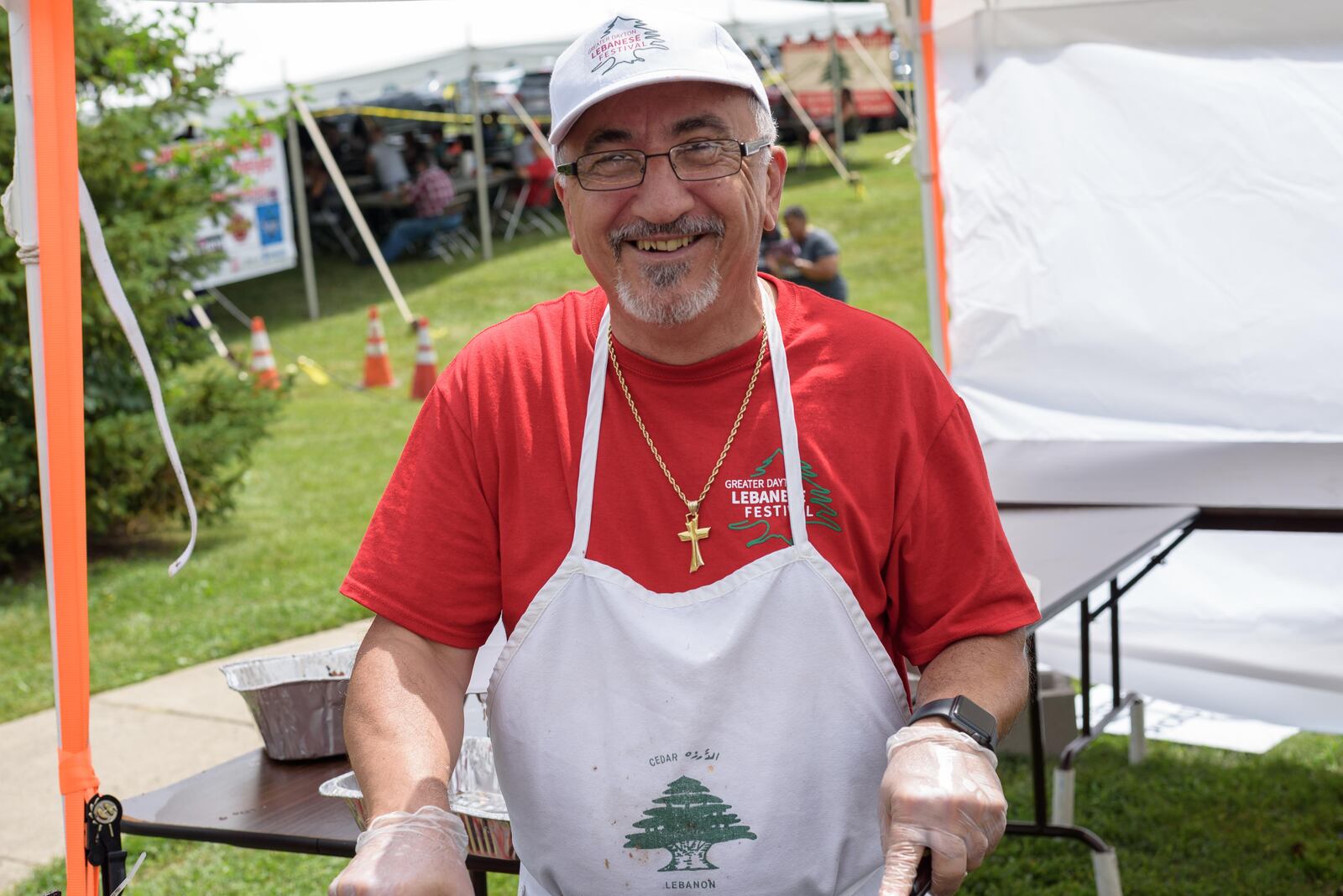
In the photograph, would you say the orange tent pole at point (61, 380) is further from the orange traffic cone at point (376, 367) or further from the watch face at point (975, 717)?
the orange traffic cone at point (376, 367)

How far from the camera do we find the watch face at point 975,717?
5.42 ft

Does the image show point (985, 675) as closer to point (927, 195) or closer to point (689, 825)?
point (689, 825)

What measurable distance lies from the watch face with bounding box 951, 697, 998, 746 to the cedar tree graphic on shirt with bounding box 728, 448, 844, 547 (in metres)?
0.26

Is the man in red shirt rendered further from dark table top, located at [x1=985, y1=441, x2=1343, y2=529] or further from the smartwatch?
dark table top, located at [x1=985, y1=441, x2=1343, y2=529]

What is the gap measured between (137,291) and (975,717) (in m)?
5.64

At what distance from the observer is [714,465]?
69.4 inches

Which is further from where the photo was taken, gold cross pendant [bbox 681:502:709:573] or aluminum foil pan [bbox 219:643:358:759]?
aluminum foil pan [bbox 219:643:358:759]

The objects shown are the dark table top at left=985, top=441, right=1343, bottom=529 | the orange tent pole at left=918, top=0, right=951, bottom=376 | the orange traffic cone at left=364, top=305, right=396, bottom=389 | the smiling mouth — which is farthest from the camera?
the orange traffic cone at left=364, top=305, right=396, bottom=389

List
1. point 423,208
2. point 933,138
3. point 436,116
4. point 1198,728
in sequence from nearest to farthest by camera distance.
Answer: point 933,138
point 1198,728
point 423,208
point 436,116

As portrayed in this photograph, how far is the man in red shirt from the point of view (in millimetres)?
1707

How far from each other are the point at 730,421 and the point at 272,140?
12676 mm

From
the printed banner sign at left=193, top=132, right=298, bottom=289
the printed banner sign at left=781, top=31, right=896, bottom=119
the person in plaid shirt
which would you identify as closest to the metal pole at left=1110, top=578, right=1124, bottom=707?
the printed banner sign at left=193, top=132, right=298, bottom=289

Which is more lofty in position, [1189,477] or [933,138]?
[933,138]

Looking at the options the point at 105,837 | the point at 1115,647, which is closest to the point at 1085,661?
the point at 1115,647
